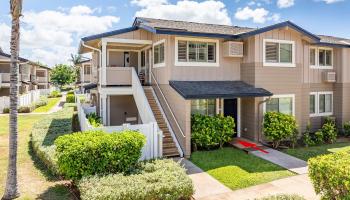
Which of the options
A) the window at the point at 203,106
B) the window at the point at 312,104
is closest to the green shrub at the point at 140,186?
the window at the point at 203,106

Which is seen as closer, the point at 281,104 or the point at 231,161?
the point at 231,161

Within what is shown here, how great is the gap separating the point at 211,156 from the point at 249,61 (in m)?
5.94

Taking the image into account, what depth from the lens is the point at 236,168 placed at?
1164 cm

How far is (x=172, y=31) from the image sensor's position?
14.1 meters

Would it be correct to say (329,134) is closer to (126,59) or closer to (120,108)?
(120,108)

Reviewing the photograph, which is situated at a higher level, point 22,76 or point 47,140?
point 22,76

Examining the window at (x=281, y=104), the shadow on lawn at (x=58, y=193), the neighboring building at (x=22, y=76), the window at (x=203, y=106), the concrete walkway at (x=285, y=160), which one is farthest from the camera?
the neighboring building at (x=22, y=76)

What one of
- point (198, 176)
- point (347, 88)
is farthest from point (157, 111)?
point (347, 88)

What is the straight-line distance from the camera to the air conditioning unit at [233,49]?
15461 mm

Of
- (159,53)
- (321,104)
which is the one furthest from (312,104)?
(159,53)

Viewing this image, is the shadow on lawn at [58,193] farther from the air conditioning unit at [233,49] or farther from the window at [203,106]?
the air conditioning unit at [233,49]

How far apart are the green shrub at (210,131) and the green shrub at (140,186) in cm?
458

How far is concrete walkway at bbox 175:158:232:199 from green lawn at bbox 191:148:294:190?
0.24 m

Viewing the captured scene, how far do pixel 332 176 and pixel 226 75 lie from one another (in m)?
9.75
